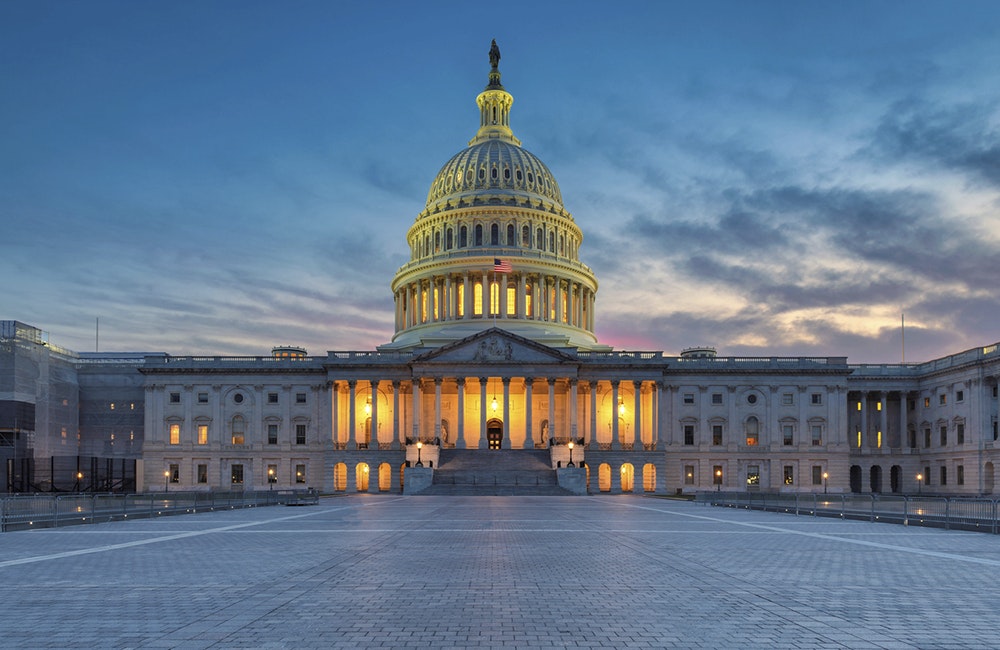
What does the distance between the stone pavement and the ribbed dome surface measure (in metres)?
97.6

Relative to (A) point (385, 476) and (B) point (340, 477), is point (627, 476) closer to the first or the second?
(A) point (385, 476)

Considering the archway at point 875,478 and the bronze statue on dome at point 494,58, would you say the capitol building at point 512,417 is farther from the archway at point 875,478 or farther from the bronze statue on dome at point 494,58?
the bronze statue on dome at point 494,58

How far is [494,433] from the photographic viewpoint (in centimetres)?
10950

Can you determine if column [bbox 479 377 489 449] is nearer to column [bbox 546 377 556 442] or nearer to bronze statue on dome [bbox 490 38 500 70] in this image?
column [bbox 546 377 556 442]

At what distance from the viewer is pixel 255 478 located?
104 meters

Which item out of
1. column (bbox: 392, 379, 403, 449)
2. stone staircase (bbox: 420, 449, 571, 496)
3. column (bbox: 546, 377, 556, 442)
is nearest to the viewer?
stone staircase (bbox: 420, 449, 571, 496)

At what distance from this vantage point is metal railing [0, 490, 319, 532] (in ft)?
118

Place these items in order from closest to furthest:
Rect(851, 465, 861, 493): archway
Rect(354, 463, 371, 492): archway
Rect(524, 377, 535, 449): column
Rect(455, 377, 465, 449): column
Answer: Rect(455, 377, 465, 449): column < Rect(524, 377, 535, 449): column < Rect(354, 463, 371, 492): archway < Rect(851, 465, 861, 493): archway

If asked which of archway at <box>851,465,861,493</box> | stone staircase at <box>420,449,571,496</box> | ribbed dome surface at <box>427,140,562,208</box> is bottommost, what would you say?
archway at <box>851,465,861,493</box>

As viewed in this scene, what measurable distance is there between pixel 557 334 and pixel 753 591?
9796cm

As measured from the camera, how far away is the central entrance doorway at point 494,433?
109 m

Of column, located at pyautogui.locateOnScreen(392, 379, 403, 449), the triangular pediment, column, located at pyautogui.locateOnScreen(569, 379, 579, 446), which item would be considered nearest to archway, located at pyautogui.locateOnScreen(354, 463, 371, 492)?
column, located at pyautogui.locateOnScreen(392, 379, 403, 449)

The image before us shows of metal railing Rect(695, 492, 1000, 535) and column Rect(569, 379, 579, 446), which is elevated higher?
column Rect(569, 379, 579, 446)

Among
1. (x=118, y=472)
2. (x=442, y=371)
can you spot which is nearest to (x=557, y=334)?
(x=442, y=371)
